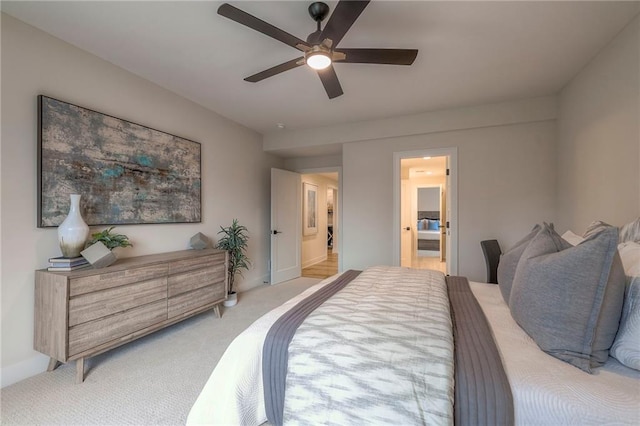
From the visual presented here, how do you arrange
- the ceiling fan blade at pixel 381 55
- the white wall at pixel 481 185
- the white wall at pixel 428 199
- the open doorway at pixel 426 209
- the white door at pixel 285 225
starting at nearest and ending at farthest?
the ceiling fan blade at pixel 381 55 < the white wall at pixel 481 185 < the open doorway at pixel 426 209 < the white door at pixel 285 225 < the white wall at pixel 428 199

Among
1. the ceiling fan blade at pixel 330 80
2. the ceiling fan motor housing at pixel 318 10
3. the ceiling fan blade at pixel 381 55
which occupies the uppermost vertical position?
the ceiling fan motor housing at pixel 318 10

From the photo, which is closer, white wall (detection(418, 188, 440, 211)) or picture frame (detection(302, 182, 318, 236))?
picture frame (detection(302, 182, 318, 236))

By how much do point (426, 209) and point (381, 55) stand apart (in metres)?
7.06

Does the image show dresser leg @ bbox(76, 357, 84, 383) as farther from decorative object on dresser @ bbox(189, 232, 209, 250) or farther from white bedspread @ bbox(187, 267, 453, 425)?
decorative object on dresser @ bbox(189, 232, 209, 250)

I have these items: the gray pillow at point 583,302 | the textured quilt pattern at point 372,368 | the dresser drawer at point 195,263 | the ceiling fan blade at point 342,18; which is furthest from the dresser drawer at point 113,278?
the gray pillow at point 583,302

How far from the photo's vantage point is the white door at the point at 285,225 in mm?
4641

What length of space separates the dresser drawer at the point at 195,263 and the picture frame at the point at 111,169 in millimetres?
597

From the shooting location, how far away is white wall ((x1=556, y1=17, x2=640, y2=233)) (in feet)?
6.38

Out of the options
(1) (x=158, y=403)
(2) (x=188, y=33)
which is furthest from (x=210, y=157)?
(1) (x=158, y=403)

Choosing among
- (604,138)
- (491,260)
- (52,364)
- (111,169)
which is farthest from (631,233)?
(52,364)

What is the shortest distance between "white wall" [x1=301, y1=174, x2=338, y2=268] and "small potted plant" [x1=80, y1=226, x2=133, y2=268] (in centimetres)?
413

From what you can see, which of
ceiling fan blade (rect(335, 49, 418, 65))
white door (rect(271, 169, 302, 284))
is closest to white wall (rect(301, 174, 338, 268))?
white door (rect(271, 169, 302, 284))

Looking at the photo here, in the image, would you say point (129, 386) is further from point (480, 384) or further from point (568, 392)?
point (568, 392)

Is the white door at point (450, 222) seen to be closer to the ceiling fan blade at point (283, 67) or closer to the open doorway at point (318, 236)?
the open doorway at point (318, 236)
